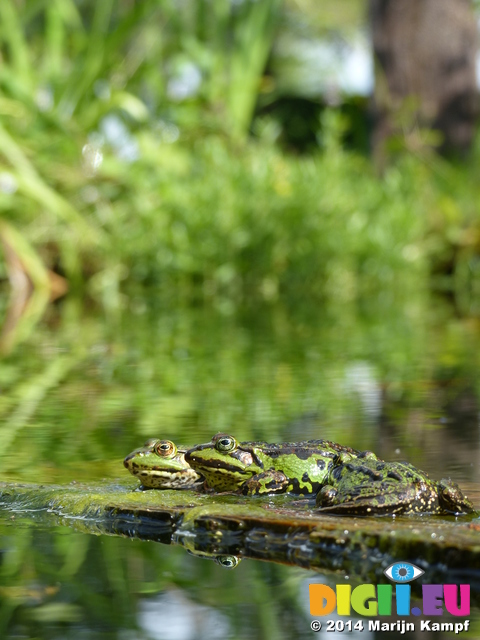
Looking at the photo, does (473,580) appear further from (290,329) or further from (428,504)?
(290,329)

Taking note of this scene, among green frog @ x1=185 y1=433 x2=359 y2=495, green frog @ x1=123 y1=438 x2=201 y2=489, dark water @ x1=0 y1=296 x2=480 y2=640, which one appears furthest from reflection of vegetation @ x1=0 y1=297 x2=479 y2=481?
green frog @ x1=185 y1=433 x2=359 y2=495

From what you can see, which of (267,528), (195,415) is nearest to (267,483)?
(267,528)

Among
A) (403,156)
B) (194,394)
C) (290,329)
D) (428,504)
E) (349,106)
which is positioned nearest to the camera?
(428,504)

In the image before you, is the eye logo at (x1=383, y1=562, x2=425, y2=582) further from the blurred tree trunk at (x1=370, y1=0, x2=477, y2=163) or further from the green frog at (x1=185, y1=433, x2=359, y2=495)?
the blurred tree trunk at (x1=370, y1=0, x2=477, y2=163)

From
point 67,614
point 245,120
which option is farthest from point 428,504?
point 245,120

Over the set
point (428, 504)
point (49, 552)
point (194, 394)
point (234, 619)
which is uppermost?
point (194, 394)

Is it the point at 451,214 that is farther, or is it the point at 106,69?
the point at 451,214

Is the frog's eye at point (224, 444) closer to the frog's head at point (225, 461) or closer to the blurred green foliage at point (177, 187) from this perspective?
the frog's head at point (225, 461)
